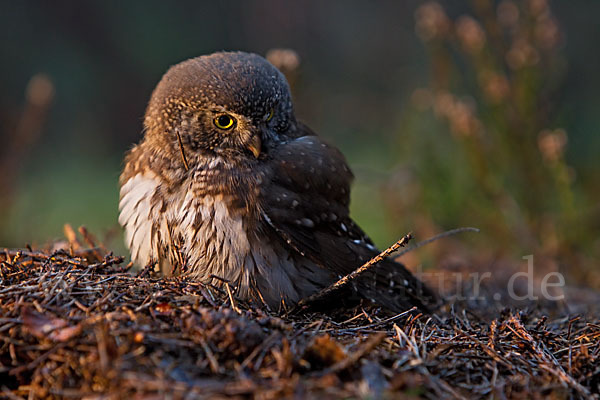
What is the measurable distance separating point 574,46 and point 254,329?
998cm

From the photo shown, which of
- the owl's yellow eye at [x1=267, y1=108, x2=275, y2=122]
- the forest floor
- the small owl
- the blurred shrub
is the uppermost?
the blurred shrub

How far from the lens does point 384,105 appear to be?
34.8 ft

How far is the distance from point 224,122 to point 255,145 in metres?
0.20

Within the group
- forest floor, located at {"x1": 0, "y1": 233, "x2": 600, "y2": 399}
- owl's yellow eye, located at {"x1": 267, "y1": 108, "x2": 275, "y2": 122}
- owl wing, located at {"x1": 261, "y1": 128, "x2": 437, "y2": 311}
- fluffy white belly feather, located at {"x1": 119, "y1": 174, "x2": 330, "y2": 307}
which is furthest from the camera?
owl's yellow eye, located at {"x1": 267, "y1": 108, "x2": 275, "y2": 122}

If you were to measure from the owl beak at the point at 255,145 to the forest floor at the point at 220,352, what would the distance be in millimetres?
744

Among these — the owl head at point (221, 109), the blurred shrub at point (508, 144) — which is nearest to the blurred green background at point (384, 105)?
the blurred shrub at point (508, 144)

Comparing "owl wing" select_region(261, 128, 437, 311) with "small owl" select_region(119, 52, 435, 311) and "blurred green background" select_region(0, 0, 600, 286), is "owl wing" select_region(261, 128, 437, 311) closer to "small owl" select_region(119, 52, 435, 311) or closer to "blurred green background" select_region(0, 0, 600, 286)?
"small owl" select_region(119, 52, 435, 311)

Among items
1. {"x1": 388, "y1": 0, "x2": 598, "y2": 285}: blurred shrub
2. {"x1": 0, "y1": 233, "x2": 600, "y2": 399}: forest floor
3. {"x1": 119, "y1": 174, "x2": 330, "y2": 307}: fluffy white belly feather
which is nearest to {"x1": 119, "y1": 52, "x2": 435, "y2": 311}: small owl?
{"x1": 119, "y1": 174, "x2": 330, "y2": 307}: fluffy white belly feather

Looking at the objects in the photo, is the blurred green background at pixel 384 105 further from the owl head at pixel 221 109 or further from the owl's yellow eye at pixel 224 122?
the owl's yellow eye at pixel 224 122

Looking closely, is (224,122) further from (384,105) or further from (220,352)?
(384,105)

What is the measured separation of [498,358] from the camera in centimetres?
202

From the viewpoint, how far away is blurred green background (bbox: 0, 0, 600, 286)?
4.55 m

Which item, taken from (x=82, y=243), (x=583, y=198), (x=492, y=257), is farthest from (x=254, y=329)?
(x=583, y=198)

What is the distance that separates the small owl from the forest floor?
286 millimetres
